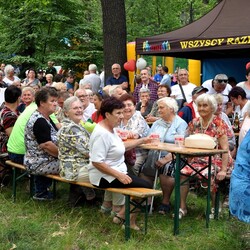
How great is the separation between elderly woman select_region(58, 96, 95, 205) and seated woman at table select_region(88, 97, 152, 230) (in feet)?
1.34

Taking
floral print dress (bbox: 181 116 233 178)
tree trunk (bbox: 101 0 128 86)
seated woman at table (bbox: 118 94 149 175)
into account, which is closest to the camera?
floral print dress (bbox: 181 116 233 178)

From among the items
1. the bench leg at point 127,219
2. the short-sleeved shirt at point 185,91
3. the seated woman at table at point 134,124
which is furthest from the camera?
the short-sleeved shirt at point 185,91

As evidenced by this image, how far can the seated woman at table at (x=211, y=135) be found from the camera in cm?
577

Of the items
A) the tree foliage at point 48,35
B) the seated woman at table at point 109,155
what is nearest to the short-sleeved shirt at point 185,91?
the seated woman at table at point 109,155

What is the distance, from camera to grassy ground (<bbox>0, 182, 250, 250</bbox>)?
4668 millimetres

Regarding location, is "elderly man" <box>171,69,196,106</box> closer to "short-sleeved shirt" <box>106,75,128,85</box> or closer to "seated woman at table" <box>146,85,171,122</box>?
"seated woman at table" <box>146,85,171,122</box>

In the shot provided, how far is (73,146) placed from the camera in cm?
560

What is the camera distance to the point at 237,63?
1230 cm

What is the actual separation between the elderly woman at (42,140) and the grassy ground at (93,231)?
1.57 feet

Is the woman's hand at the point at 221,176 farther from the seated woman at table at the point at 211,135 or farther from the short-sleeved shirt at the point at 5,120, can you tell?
the short-sleeved shirt at the point at 5,120

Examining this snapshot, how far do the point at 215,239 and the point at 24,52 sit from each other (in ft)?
51.2

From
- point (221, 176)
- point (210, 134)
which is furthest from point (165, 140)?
point (221, 176)

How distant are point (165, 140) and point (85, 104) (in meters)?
2.14

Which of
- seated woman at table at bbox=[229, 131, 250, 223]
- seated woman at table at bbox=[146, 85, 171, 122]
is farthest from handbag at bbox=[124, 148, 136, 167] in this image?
seated woman at table at bbox=[229, 131, 250, 223]
